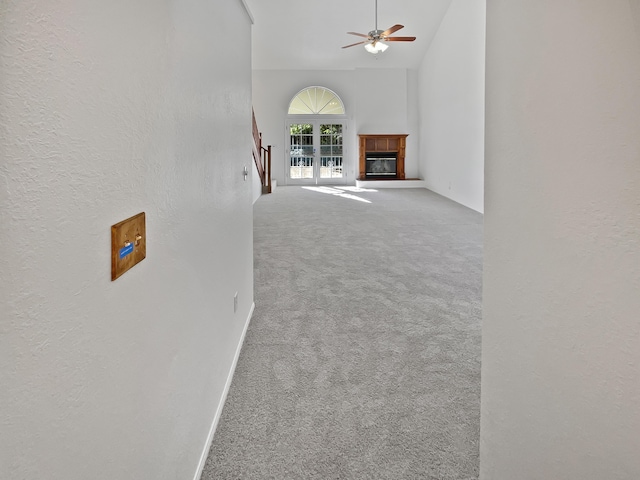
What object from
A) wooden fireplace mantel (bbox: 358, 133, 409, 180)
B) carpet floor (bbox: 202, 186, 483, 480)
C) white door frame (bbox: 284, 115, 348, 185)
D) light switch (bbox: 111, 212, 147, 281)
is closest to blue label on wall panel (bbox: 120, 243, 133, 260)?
light switch (bbox: 111, 212, 147, 281)

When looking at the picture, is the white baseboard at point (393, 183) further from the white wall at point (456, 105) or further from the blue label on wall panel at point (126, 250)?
the blue label on wall panel at point (126, 250)

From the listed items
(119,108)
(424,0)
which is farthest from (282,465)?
(424,0)

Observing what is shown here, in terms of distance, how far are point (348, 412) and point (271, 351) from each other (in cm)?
74

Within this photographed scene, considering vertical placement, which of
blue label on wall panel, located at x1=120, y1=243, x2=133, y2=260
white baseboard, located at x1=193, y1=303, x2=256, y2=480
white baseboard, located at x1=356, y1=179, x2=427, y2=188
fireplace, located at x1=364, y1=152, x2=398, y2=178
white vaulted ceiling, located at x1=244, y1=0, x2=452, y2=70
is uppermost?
white vaulted ceiling, located at x1=244, y1=0, x2=452, y2=70

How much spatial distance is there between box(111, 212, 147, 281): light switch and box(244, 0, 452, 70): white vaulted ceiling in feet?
30.8

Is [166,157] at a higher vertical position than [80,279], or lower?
higher

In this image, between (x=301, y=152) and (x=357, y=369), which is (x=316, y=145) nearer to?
(x=301, y=152)

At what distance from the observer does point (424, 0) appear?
9547mm

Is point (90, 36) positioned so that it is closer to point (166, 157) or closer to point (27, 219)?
point (27, 219)

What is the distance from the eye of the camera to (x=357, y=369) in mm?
2453

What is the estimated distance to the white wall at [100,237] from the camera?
1.97ft

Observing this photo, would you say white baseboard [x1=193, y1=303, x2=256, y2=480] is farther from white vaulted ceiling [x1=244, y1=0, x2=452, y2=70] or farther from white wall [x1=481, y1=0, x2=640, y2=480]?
white vaulted ceiling [x1=244, y1=0, x2=452, y2=70]

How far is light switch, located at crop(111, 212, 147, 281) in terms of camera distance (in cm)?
90

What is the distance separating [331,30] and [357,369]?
10.0m
